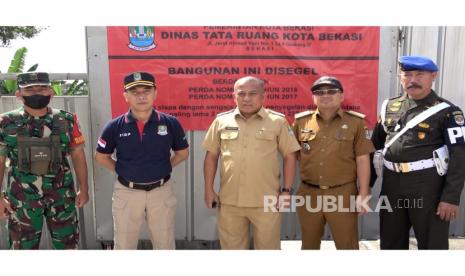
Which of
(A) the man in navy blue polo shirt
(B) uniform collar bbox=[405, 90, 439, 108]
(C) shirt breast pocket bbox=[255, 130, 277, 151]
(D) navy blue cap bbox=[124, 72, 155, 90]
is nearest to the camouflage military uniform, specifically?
(A) the man in navy blue polo shirt

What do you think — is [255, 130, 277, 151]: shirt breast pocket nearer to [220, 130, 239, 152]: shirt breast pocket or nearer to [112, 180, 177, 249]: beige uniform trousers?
[220, 130, 239, 152]: shirt breast pocket

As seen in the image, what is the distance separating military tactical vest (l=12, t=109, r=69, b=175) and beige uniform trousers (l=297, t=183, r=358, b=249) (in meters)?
1.94

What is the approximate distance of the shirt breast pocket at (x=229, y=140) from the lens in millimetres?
2881

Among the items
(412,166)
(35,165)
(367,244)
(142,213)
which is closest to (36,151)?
(35,165)

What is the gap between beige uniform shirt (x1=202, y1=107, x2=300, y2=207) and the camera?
2859 millimetres

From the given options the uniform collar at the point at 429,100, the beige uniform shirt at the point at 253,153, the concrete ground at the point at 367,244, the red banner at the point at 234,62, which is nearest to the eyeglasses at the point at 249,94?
the beige uniform shirt at the point at 253,153

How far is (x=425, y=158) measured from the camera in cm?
285

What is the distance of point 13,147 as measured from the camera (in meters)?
2.95

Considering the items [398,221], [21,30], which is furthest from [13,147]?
[21,30]

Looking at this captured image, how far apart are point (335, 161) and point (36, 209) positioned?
231 cm

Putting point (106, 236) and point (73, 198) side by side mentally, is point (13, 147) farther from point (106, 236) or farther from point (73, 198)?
point (106, 236)

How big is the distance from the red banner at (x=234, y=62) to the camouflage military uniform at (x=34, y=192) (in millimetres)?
806

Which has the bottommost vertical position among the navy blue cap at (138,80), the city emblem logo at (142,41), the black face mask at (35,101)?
the black face mask at (35,101)

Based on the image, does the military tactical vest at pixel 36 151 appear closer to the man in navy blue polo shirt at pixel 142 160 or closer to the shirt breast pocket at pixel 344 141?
the man in navy blue polo shirt at pixel 142 160
